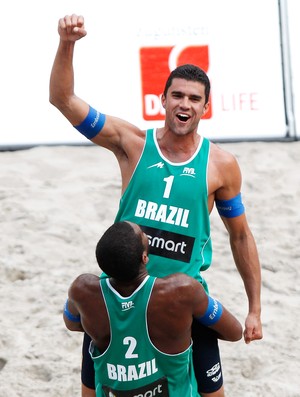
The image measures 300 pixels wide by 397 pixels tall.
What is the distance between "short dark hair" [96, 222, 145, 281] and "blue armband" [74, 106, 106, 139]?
0.59 m

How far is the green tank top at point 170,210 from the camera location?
151 inches

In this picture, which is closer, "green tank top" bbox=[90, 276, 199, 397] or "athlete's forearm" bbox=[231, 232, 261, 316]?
"green tank top" bbox=[90, 276, 199, 397]

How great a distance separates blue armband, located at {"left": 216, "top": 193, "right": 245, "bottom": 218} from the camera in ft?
13.2

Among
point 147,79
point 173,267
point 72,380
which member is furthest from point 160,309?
point 147,79

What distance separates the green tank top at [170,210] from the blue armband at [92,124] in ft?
0.70

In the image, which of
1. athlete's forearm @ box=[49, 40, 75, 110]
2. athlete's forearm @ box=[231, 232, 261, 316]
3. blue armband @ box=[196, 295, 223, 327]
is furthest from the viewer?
athlete's forearm @ box=[231, 232, 261, 316]

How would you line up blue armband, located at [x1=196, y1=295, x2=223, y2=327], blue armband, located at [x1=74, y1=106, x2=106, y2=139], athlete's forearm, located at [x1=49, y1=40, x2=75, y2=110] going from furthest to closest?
blue armband, located at [x1=74, y1=106, x2=106, y2=139] → athlete's forearm, located at [x1=49, y1=40, x2=75, y2=110] → blue armband, located at [x1=196, y1=295, x2=223, y2=327]

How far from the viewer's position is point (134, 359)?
3.54 m

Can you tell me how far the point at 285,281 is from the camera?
6.02 m

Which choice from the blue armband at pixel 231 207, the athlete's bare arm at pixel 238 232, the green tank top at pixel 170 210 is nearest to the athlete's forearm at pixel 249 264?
the athlete's bare arm at pixel 238 232

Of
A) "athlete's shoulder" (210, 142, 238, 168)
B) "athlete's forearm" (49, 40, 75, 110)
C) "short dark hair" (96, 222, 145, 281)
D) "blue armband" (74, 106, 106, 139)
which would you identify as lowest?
"short dark hair" (96, 222, 145, 281)

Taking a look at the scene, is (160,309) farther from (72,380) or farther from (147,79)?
(147,79)

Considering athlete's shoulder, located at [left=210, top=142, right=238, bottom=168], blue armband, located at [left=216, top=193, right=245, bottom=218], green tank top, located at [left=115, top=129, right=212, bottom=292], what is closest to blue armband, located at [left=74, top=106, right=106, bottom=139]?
green tank top, located at [left=115, top=129, right=212, bottom=292]

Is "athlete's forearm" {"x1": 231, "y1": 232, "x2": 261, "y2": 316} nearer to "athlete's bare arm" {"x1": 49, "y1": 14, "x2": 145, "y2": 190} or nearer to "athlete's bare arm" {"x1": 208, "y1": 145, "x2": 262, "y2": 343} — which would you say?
"athlete's bare arm" {"x1": 208, "y1": 145, "x2": 262, "y2": 343}
